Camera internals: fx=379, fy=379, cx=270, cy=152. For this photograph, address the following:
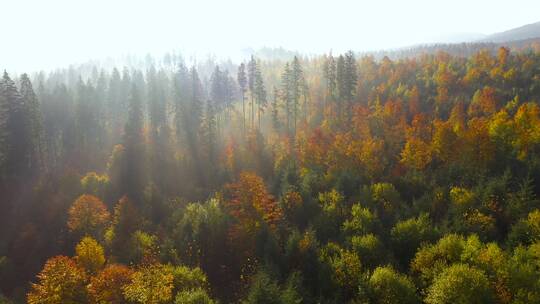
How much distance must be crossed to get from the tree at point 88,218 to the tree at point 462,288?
145 ft

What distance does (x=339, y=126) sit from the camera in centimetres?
9119

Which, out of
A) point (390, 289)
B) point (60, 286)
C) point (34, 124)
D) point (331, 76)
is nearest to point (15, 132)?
point (34, 124)

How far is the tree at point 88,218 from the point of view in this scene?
177ft

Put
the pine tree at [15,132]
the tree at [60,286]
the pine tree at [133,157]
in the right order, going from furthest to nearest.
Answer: the pine tree at [15,132] < the pine tree at [133,157] < the tree at [60,286]

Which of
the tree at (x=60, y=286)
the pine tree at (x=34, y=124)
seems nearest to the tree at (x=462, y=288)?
the tree at (x=60, y=286)

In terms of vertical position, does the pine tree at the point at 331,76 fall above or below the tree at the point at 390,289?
above

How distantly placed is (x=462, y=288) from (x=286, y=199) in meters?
29.3

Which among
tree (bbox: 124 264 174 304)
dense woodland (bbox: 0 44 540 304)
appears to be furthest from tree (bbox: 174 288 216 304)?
tree (bbox: 124 264 174 304)

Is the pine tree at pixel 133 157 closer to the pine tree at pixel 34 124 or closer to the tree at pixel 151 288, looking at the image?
the pine tree at pixel 34 124

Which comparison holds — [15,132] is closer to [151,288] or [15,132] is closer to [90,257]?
[90,257]

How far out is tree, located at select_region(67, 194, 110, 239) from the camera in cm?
5409

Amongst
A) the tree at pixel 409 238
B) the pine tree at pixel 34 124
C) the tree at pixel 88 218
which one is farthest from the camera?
the pine tree at pixel 34 124

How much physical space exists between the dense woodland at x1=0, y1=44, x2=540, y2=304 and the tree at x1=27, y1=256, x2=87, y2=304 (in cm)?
16

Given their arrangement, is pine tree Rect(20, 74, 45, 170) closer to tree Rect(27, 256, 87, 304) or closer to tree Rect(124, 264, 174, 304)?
tree Rect(27, 256, 87, 304)
